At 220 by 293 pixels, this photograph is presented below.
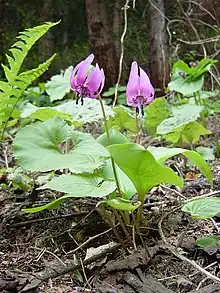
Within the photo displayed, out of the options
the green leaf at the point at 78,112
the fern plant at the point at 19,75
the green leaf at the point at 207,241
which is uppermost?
the fern plant at the point at 19,75

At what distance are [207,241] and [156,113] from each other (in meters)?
0.96

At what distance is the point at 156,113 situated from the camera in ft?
5.81

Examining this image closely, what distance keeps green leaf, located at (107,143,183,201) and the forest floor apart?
0.12 meters

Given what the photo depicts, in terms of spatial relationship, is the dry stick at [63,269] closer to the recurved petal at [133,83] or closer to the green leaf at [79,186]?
the green leaf at [79,186]

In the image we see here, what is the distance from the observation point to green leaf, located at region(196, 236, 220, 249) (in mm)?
856

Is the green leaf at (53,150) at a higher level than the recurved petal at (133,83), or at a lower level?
lower

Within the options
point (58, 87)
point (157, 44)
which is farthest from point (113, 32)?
point (58, 87)

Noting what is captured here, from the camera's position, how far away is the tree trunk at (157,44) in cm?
376

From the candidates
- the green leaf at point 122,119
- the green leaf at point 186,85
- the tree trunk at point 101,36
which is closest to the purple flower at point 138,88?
the green leaf at point 122,119

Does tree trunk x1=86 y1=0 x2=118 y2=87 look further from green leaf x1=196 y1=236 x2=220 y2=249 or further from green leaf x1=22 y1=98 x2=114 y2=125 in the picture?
green leaf x1=196 y1=236 x2=220 y2=249

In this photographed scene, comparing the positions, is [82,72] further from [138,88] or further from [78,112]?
[78,112]

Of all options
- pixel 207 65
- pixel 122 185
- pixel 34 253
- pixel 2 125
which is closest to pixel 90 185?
pixel 122 185

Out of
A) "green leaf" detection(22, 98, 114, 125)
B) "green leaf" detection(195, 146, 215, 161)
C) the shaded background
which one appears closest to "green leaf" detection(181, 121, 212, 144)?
"green leaf" detection(195, 146, 215, 161)

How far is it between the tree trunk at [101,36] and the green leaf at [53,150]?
2787 mm
